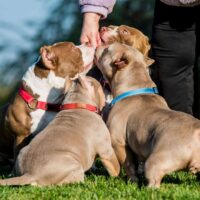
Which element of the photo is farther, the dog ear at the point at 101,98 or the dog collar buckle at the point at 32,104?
the dog collar buckle at the point at 32,104

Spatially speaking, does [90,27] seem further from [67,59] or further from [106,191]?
[106,191]

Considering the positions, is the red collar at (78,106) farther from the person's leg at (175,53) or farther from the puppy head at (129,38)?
the puppy head at (129,38)

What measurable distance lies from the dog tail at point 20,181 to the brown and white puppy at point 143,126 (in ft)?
3.74

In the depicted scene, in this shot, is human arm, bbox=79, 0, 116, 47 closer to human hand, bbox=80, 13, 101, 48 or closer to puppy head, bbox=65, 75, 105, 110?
human hand, bbox=80, 13, 101, 48

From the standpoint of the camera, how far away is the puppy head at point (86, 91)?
832 centimetres

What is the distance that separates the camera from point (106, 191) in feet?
23.4

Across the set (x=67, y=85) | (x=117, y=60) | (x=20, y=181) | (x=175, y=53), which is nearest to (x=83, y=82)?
(x=67, y=85)

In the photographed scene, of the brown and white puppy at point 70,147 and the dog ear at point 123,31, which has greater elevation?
the dog ear at point 123,31

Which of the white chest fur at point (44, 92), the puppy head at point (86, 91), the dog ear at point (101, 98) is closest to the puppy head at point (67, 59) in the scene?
the white chest fur at point (44, 92)

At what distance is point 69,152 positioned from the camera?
754cm

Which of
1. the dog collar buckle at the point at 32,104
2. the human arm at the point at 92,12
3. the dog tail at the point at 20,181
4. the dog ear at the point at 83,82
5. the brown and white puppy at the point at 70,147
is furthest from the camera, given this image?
the dog collar buckle at the point at 32,104

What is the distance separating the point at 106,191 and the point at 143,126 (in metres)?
0.85

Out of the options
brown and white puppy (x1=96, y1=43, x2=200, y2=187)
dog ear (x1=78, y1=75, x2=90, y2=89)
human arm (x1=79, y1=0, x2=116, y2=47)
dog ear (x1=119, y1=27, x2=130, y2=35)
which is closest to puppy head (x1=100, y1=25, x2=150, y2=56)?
dog ear (x1=119, y1=27, x2=130, y2=35)

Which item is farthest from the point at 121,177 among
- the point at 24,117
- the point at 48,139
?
the point at 24,117
